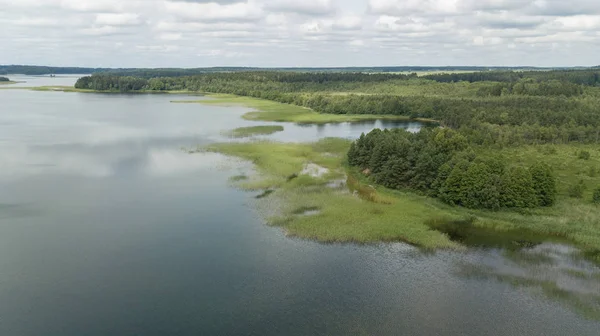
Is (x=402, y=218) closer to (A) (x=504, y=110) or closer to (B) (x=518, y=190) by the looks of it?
(B) (x=518, y=190)

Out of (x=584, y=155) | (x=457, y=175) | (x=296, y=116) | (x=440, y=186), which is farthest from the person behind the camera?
(x=296, y=116)

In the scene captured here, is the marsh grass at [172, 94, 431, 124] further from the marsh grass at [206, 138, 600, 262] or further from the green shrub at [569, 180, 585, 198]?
the green shrub at [569, 180, 585, 198]

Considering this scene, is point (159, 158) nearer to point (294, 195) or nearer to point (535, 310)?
point (294, 195)

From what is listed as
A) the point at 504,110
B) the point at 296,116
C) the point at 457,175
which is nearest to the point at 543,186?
the point at 457,175

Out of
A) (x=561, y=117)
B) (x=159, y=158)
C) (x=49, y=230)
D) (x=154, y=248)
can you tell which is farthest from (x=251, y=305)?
(x=561, y=117)

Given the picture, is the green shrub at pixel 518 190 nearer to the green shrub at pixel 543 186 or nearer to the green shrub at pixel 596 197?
the green shrub at pixel 543 186

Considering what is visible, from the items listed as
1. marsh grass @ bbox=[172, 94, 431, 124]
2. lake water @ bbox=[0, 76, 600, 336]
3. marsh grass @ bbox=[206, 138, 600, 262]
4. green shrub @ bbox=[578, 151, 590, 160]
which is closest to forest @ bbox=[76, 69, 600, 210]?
marsh grass @ bbox=[206, 138, 600, 262]

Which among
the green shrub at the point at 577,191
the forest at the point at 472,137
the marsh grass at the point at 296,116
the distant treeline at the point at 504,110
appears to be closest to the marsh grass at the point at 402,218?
the green shrub at the point at 577,191
